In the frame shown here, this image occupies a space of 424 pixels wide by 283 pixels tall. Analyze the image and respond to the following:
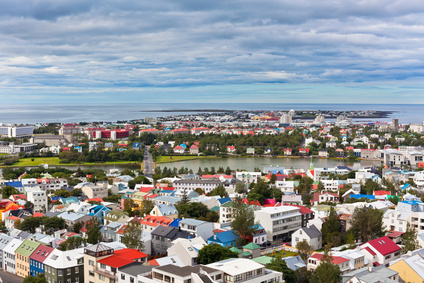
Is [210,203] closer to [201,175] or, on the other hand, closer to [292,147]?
[201,175]

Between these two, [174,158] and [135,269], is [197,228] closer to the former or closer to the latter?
[135,269]

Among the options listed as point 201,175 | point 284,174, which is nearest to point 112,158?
point 201,175

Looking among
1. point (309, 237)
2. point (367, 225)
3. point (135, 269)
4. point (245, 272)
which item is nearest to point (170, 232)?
point (135, 269)

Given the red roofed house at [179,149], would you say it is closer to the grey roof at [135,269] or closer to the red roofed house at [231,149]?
the red roofed house at [231,149]

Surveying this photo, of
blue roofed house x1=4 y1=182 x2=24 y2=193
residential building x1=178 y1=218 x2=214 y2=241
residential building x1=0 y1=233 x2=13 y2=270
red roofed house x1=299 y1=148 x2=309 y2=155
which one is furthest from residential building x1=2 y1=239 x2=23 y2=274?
red roofed house x1=299 y1=148 x2=309 y2=155

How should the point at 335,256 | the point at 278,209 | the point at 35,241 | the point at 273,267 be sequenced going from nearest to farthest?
the point at 273,267, the point at 335,256, the point at 35,241, the point at 278,209

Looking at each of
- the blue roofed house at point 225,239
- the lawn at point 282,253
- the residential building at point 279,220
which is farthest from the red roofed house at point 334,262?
the residential building at point 279,220

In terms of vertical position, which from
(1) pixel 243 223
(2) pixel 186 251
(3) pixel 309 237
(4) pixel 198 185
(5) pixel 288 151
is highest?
(1) pixel 243 223
